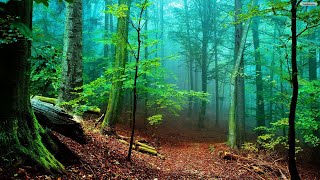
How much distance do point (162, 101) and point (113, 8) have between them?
5633 millimetres

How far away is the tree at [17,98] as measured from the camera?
302 centimetres

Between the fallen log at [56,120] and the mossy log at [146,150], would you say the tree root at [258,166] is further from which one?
the fallen log at [56,120]

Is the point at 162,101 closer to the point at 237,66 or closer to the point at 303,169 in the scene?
the point at 237,66

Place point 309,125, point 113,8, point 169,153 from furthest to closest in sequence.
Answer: point 169,153
point 309,125
point 113,8

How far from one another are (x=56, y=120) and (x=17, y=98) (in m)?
1.70

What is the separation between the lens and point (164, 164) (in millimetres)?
8414

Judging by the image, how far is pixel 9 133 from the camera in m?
3.14

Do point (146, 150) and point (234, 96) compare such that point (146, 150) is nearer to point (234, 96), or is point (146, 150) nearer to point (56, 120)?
point (234, 96)

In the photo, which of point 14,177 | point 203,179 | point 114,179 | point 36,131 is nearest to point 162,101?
point 203,179

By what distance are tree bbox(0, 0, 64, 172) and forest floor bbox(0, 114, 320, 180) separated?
286 mm

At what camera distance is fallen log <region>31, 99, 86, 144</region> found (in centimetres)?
466

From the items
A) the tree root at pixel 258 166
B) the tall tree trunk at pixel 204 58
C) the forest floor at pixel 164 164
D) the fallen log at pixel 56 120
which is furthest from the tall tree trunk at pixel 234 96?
the fallen log at pixel 56 120

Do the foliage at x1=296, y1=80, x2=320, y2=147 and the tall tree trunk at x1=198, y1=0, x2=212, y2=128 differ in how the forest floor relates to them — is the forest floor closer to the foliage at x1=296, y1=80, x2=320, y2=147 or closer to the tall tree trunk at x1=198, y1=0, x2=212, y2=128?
the foliage at x1=296, y1=80, x2=320, y2=147

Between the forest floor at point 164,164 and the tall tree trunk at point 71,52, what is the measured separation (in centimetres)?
152
